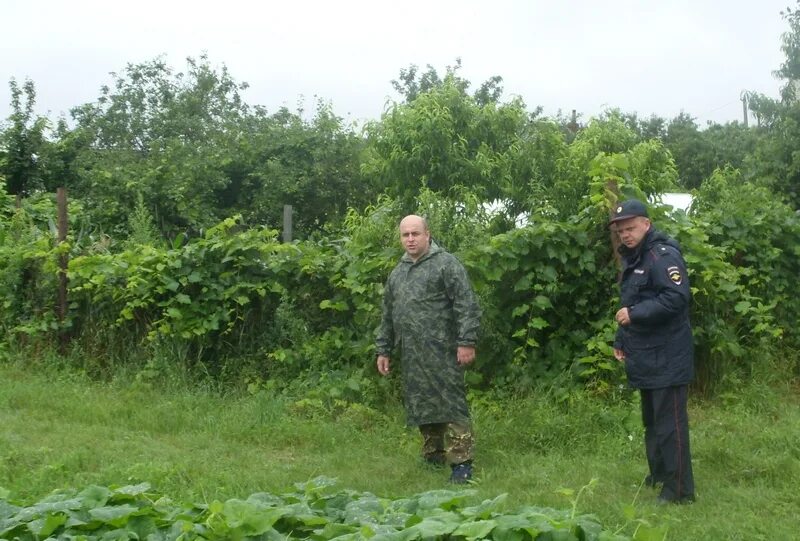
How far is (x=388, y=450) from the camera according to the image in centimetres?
714

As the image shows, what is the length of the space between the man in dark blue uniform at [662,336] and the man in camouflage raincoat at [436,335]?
1.12 metres

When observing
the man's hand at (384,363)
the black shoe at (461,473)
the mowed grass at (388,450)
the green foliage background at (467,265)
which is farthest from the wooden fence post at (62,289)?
the black shoe at (461,473)

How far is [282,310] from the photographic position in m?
8.94

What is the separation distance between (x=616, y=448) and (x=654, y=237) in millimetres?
1845

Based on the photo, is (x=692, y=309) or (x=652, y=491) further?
(x=692, y=309)

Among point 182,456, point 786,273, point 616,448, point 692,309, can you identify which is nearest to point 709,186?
point 786,273

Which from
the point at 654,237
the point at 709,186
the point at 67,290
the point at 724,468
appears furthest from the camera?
the point at 709,186

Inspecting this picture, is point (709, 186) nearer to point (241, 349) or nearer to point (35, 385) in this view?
point (241, 349)

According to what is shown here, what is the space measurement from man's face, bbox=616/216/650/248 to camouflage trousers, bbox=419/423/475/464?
65.6 inches

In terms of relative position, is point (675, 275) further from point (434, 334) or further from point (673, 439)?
point (434, 334)

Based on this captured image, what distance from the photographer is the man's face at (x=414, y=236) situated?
250 inches

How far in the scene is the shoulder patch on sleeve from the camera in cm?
547

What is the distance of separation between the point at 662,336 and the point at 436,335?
1.50 metres

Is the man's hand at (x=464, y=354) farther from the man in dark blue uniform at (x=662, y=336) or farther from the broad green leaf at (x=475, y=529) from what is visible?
the broad green leaf at (x=475, y=529)
